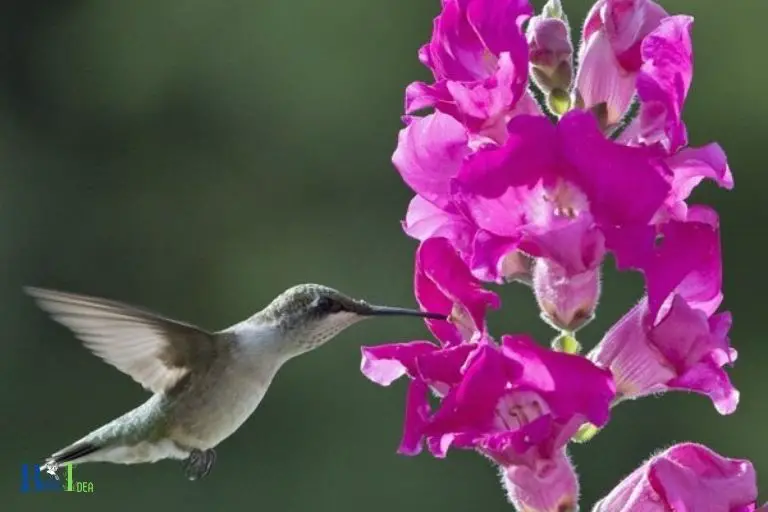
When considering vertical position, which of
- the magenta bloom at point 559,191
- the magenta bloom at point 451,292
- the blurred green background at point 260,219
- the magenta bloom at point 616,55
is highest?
the magenta bloom at point 616,55

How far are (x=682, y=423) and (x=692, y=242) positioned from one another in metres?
2.27

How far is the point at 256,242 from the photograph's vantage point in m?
3.32

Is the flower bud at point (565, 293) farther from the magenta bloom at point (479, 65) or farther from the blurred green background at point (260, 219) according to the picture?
the blurred green background at point (260, 219)

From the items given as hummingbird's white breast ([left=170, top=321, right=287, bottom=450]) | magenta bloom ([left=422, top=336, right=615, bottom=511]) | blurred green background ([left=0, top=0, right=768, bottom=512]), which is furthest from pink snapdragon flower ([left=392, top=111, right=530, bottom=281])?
blurred green background ([left=0, top=0, right=768, bottom=512])

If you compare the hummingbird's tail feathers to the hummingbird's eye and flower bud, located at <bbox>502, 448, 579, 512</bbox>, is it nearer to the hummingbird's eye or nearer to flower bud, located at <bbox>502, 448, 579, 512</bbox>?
the hummingbird's eye

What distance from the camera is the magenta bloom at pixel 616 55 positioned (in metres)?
0.94

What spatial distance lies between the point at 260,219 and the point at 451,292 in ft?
7.88

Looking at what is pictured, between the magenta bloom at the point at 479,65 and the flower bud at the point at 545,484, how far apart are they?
249 millimetres

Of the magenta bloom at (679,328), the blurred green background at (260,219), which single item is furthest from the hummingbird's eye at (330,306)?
the blurred green background at (260,219)

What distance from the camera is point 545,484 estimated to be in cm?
93

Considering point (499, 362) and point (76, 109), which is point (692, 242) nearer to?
point (499, 362)

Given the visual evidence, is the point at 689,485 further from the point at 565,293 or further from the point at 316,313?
the point at 316,313

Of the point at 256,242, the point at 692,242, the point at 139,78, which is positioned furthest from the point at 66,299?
the point at 139,78

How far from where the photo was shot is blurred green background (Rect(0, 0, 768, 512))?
3.10 metres
